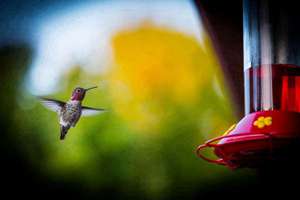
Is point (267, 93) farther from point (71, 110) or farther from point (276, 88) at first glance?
point (71, 110)

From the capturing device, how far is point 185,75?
392cm

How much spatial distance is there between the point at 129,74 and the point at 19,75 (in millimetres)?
627

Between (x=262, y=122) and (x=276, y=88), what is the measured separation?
0.82 ft

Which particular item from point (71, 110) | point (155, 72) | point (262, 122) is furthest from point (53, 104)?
point (262, 122)

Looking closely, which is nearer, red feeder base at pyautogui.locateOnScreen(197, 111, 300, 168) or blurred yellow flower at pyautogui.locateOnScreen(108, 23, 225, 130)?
red feeder base at pyautogui.locateOnScreen(197, 111, 300, 168)

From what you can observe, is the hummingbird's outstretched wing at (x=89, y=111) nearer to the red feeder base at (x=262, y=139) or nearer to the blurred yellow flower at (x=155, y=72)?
the blurred yellow flower at (x=155, y=72)

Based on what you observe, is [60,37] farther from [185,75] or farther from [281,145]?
[281,145]

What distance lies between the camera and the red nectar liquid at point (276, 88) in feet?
7.42

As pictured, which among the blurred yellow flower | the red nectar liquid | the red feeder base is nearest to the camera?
the red feeder base

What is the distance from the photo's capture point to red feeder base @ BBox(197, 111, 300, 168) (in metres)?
2.03

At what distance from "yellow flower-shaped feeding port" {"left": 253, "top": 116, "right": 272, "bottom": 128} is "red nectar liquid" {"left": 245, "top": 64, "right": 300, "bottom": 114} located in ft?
0.46

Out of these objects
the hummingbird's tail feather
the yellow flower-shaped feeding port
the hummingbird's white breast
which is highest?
the yellow flower-shaped feeding port

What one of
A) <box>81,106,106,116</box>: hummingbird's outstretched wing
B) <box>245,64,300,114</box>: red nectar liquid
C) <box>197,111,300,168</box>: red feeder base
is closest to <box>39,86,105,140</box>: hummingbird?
<box>81,106,106,116</box>: hummingbird's outstretched wing

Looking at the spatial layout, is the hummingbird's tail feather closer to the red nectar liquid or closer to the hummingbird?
the hummingbird
